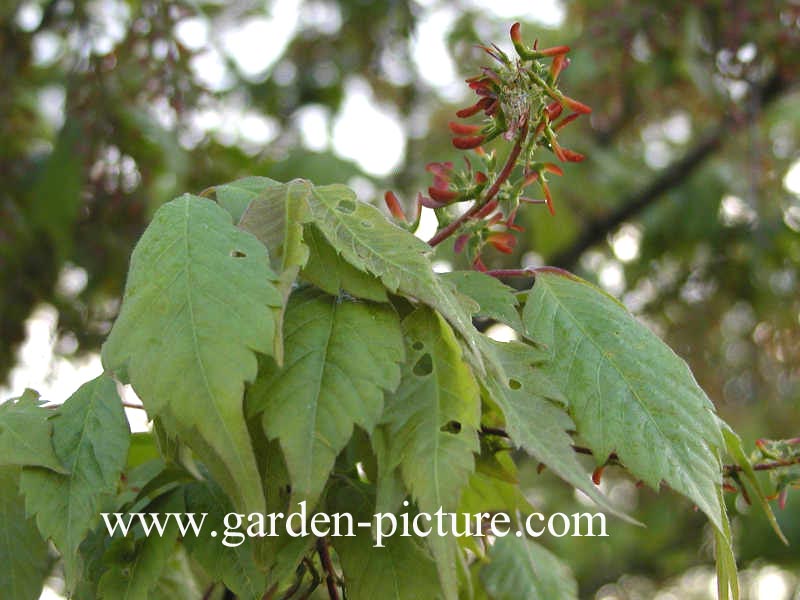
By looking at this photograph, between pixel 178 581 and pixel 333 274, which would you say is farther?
pixel 178 581

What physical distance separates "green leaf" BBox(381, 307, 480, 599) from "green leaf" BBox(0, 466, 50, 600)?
36cm

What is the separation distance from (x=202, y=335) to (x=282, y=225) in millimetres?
150

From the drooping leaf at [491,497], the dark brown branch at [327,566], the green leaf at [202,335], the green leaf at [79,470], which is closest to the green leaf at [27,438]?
the green leaf at [79,470]

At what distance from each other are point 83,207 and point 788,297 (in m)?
2.07

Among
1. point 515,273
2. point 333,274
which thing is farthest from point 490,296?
point 333,274

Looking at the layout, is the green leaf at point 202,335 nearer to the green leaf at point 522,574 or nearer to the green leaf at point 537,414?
the green leaf at point 537,414

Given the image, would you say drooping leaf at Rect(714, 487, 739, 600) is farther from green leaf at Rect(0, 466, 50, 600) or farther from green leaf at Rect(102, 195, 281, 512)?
green leaf at Rect(0, 466, 50, 600)

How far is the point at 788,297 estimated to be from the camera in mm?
2941

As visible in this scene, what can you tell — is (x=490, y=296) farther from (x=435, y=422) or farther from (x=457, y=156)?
(x=457, y=156)

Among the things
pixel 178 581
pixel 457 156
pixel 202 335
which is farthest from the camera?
pixel 457 156

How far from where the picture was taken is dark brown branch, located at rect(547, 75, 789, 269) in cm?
311

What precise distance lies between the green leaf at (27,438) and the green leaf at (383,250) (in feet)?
0.99

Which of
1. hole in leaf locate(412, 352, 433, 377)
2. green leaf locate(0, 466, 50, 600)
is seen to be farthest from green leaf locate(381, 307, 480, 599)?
green leaf locate(0, 466, 50, 600)

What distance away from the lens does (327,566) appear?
34.5 inches
